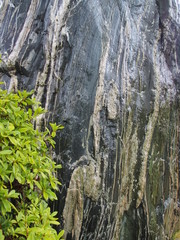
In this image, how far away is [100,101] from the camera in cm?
310

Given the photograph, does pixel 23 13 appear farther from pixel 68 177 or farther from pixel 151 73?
pixel 68 177

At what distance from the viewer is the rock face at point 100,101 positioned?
9.59 feet

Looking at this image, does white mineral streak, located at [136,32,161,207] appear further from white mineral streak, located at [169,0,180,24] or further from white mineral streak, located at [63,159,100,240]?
white mineral streak, located at [63,159,100,240]

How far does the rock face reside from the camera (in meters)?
2.92

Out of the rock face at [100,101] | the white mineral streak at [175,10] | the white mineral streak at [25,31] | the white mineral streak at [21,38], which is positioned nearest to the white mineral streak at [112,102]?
the rock face at [100,101]

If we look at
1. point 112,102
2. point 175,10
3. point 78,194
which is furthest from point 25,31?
point 175,10

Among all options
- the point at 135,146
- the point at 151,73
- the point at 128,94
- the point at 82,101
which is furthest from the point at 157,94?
the point at 82,101

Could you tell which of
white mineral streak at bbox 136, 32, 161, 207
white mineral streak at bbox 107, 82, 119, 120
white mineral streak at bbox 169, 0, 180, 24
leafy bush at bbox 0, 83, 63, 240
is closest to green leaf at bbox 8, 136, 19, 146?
leafy bush at bbox 0, 83, 63, 240

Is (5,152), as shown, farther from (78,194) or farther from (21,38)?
(21,38)

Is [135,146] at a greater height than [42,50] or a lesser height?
lesser

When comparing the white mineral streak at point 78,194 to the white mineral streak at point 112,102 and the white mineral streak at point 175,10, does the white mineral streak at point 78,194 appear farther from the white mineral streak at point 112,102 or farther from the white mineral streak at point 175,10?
the white mineral streak at point 175,10

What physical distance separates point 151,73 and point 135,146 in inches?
47.1

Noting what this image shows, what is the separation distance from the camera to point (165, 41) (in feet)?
13.2

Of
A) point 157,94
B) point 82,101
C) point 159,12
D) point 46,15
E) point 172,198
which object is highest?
point 159,12
